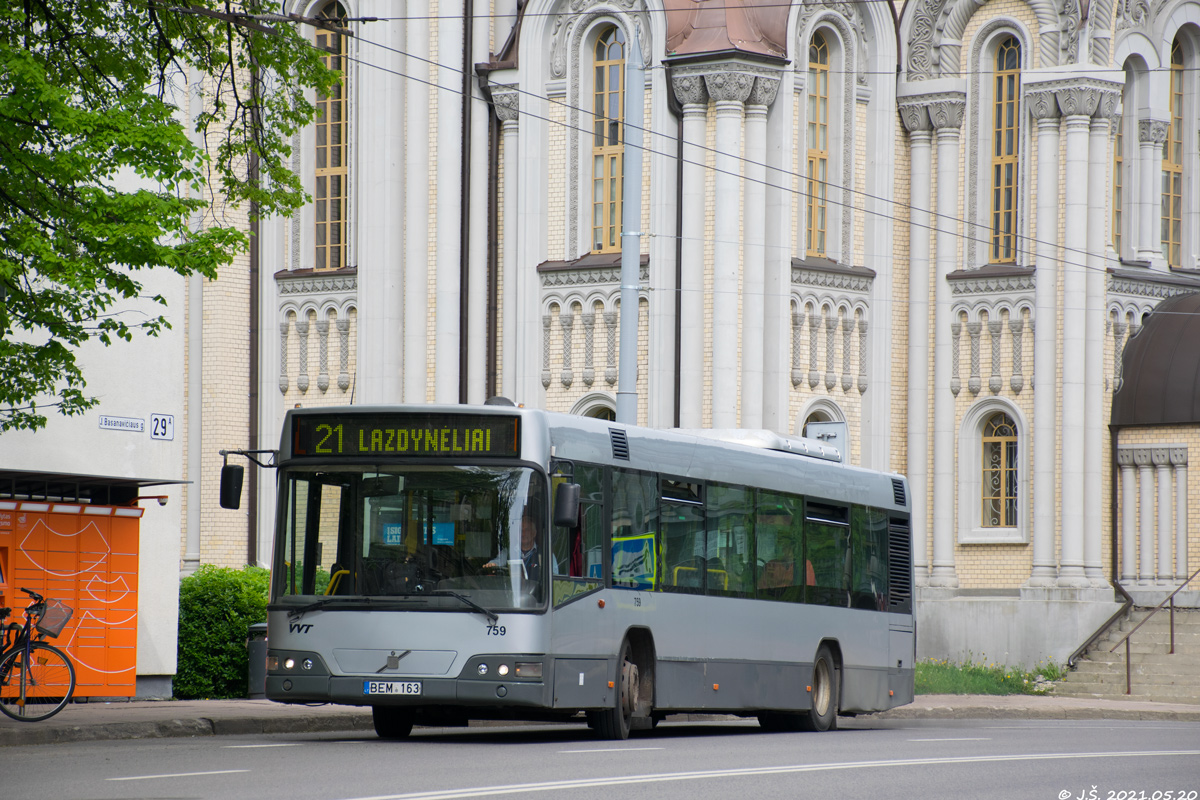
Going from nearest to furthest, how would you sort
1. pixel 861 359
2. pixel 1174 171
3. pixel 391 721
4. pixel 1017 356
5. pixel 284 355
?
1. pixel 391 721
2. pixel 1017 356
3. pixel 861 359
4. pixel 1174 171
5. pixel 284 355

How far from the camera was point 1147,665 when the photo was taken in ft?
96.8

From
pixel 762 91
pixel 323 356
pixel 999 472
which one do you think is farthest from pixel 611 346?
pixel 999 472

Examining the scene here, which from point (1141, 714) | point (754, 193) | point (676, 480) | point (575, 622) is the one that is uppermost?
point (754, 193)

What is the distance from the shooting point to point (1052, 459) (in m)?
31.6

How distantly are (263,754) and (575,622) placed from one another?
2878 mm

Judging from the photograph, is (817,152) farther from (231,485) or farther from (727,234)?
(231,485)

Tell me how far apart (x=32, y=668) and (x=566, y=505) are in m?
5.10

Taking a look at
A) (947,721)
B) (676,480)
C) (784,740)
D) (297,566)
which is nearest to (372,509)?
(297,566)

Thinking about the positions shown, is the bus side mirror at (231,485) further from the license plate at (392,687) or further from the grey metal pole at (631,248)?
the grey metal pole at (631,248)

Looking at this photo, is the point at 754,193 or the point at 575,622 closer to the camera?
the point at 575,622

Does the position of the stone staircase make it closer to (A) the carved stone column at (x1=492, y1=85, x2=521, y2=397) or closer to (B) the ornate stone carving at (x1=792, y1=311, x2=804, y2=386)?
(B) the ornate stone carving at (x1=792, y1=311, x2=804, y2=386)

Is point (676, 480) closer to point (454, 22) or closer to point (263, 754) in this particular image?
point (263, 754)

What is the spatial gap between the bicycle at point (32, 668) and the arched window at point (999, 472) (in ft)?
62.9

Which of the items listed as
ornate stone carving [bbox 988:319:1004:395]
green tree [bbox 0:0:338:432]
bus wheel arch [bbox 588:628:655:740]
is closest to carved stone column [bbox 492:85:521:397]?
ornate stone carving [bbox 988:319:1004:395]
